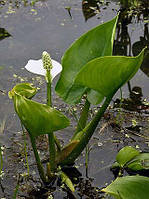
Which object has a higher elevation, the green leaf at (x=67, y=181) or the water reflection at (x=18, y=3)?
the water reflection at (x=18, y=3)

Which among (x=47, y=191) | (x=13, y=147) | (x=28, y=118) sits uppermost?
(x=28, y=118)

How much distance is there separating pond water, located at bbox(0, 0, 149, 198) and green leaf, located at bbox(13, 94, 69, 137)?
460 millimetres

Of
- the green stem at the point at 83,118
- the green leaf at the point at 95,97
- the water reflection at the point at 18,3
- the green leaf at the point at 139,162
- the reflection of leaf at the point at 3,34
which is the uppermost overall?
the water reflection at the point at 18,3

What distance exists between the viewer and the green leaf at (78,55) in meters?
1.64

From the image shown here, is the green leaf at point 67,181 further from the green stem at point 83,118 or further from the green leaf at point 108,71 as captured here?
the green leaf at point 108,71

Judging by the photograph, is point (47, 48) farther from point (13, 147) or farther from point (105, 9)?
point (13, 147)

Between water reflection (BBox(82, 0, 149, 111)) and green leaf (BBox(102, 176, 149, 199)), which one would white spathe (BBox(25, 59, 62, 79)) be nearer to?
green leaf (BBox(102, 176, 149, 199))

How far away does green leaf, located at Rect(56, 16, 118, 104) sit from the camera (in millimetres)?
1638

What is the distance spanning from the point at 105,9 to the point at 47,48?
0.77 m

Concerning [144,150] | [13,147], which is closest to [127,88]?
[144,150]

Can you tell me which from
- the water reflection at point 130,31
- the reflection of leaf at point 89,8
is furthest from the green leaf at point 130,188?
the reflection of leaf at point 89,8

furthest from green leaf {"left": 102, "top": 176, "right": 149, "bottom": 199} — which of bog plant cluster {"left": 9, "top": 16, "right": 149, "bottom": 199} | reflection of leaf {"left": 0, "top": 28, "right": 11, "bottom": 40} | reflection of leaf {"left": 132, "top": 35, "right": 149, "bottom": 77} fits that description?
reflection of leaf {"left": 0, "top": 28, "right": 11, "bottom": 40}

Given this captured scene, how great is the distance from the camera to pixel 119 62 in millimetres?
1395

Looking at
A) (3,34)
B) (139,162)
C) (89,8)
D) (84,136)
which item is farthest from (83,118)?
(89,8)
